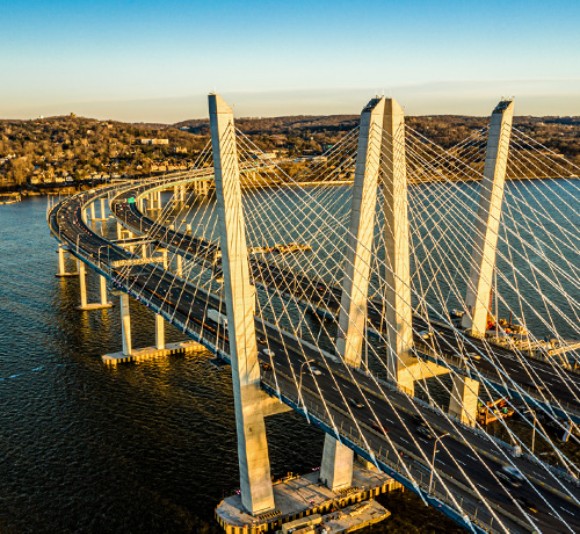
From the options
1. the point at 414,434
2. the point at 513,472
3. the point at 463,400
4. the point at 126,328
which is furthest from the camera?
the point at 126,328

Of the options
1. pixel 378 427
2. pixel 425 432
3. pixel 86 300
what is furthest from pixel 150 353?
pixel 425 432

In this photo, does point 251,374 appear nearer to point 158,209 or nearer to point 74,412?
point 74,412

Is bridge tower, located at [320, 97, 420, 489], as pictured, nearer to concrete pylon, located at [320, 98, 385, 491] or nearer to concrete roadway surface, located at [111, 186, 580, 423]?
concrete pylon, located at [320, 98, 385, 491]

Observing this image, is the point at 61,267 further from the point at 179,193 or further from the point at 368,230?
the point at 179,193

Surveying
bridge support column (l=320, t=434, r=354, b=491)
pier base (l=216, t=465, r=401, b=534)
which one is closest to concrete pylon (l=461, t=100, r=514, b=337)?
bridge support column (l=320, t=434, r=354, b=491)

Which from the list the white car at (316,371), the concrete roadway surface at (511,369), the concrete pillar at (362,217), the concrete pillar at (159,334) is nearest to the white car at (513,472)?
the concrete roadway surface at (511,369)

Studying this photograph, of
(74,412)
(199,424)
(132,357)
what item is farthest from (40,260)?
(199,424)
